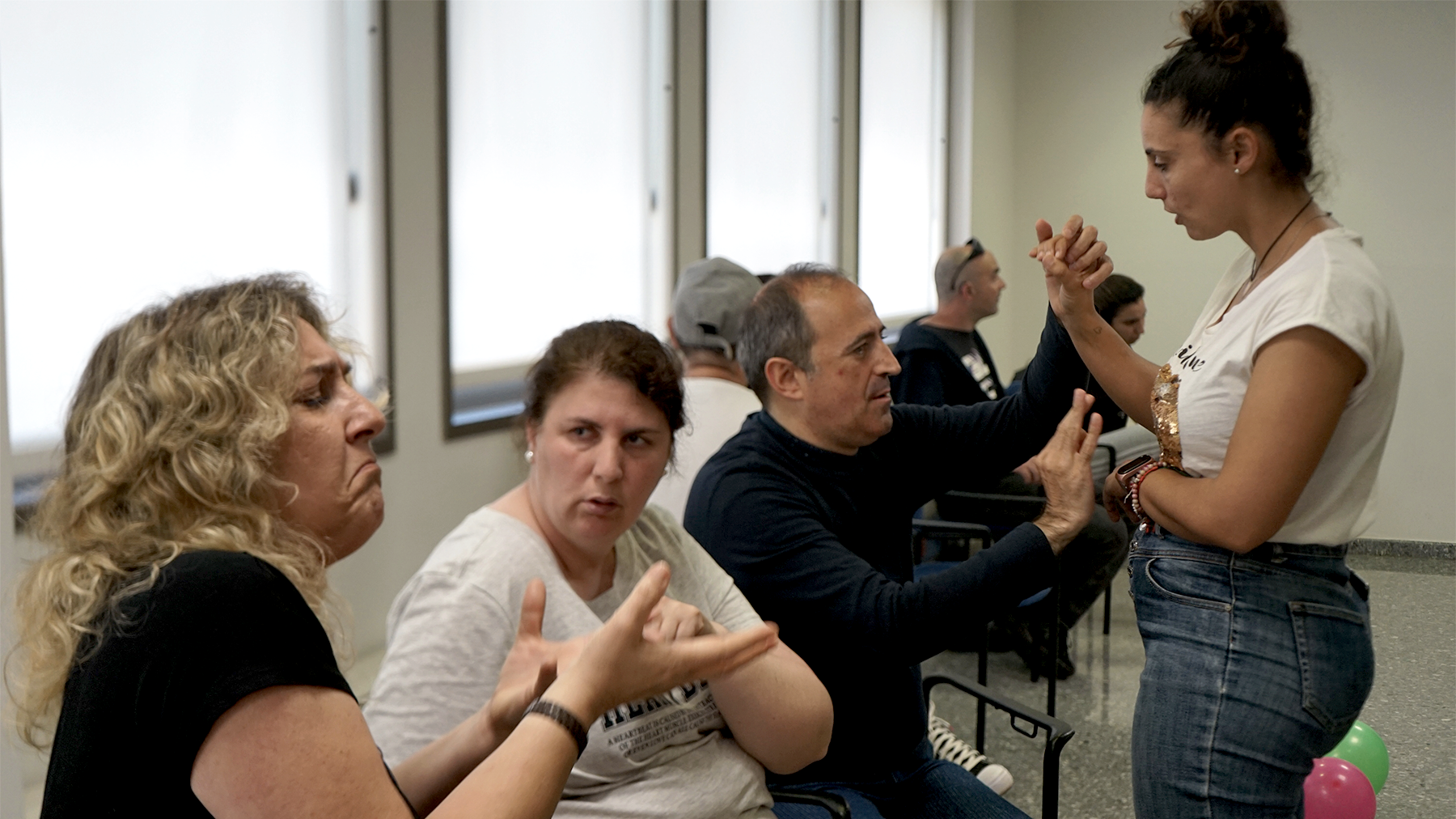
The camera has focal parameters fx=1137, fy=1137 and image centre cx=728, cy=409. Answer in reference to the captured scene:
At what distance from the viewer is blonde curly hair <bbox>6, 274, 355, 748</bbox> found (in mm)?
957

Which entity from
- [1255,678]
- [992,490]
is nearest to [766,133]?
[992,490]

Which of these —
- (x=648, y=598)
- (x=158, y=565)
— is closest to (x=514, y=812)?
(x=648, y=598)

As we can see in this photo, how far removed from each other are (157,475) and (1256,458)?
1180 mm

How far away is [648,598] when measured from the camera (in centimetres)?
107

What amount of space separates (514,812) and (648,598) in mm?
221

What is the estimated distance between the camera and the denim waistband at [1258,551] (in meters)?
1.41

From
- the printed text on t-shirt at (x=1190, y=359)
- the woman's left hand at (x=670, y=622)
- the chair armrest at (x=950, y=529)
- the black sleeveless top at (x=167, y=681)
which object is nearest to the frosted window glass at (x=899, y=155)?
the chair armrest at (x=950, y=529)

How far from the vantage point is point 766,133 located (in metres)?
4.91

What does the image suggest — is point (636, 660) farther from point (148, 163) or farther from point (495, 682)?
point (148, 163)

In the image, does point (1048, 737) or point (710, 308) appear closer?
point (1048, 737)

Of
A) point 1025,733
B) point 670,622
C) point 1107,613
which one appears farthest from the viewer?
point 1107,613

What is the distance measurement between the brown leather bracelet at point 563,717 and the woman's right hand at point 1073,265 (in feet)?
3.54

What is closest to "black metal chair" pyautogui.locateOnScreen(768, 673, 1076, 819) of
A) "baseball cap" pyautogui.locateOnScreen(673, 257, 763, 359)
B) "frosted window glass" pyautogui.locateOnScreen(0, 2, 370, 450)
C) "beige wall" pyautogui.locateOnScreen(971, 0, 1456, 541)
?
"baseball cap" pyautogui.locateOnScreen(673, 257, 763, 359)

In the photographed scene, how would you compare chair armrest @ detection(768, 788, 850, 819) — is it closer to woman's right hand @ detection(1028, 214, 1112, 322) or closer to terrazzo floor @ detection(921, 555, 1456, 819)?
woman's right hand @ detection(1028, 214, 1112, 322)
